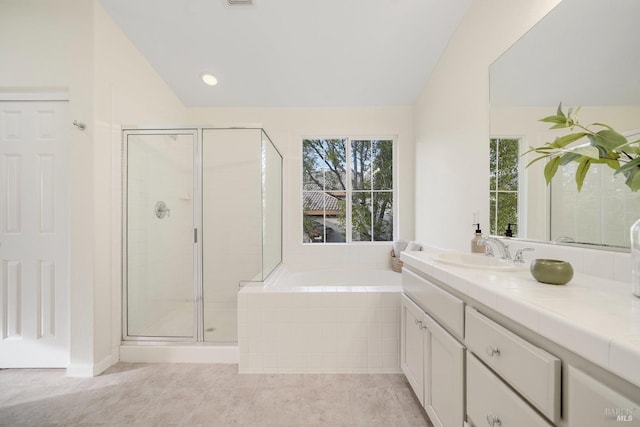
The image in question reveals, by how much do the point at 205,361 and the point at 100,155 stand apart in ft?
5.63

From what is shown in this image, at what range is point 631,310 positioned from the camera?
0.72 meters

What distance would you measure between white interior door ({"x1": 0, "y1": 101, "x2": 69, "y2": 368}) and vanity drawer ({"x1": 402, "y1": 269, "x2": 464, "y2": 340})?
2.40 m

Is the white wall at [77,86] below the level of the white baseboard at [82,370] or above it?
above

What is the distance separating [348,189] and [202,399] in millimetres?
2478

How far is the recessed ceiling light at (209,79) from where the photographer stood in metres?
2.79

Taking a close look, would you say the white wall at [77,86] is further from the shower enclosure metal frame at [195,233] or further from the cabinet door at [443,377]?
the cabinet door at [443,377]

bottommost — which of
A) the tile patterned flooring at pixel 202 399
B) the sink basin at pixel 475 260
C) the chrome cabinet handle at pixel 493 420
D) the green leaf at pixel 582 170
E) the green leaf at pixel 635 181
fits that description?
the tile patterned flooring at pixel 202 399

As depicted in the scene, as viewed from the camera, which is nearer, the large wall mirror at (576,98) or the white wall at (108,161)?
the large wall mirror at (576,98)

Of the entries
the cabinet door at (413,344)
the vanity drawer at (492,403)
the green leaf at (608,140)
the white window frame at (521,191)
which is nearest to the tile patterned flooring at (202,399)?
the cabinet door at (413,344)

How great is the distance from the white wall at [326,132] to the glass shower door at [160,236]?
1.09 meters

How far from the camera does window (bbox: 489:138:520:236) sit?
154 cm

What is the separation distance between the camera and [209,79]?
283cm

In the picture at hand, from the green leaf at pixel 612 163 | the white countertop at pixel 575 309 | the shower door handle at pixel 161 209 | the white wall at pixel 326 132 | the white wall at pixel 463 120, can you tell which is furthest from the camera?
the white wall at pixel 326 132

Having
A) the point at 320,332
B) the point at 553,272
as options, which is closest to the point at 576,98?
the point at 553,272
